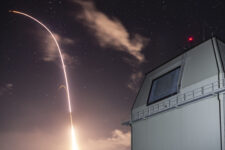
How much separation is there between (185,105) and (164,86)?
2.89 metres

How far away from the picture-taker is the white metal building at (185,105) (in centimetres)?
1046

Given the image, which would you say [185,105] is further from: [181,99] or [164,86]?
[164,86]

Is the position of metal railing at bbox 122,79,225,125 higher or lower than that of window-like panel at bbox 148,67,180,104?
lower

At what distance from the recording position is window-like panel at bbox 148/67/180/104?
1377cm

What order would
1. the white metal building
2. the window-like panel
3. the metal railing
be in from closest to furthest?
the white metal building, the metal railing, the window-like panel

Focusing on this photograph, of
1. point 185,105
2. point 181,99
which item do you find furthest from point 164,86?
point 185,105

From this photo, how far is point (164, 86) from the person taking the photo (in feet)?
48.4

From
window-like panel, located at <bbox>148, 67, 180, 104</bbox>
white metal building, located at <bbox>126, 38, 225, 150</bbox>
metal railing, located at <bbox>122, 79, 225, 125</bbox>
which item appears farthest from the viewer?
window-like panel, located at <bbox>148, 67, 180, 104</bbox>

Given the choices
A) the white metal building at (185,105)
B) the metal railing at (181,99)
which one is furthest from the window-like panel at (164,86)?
the metal railing at (181,99)

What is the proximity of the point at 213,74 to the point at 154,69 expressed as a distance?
20.6ft

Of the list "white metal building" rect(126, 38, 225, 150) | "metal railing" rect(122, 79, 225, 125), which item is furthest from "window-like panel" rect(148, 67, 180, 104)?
"metal railing" rect(122, 79, 225, 125)

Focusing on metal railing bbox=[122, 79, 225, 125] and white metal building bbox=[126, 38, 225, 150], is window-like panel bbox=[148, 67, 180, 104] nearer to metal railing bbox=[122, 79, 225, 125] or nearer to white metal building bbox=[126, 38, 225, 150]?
white metal building bbox=[126, 38, 225, 150]

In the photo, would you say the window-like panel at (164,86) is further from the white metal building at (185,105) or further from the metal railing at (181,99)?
the metal railing at (181,99)

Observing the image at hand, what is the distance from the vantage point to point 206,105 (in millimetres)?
10867
